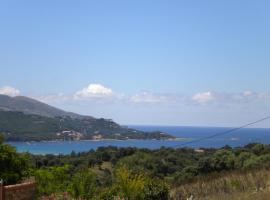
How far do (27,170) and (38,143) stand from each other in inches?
6324

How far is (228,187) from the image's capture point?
48.7 ft

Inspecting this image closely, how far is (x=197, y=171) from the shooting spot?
38.9 metres

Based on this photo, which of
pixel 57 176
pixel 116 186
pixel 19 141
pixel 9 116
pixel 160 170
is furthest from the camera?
pixel 9 116

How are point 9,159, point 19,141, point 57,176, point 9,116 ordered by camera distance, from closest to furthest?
point 9,159
point 57,176
point 19,141
point 9,116

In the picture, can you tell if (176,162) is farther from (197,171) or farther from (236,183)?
(236,183)

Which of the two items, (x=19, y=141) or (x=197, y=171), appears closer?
(x=197, y=171)

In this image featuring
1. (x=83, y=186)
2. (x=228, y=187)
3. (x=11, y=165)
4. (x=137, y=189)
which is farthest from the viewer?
(x=11, y=165)

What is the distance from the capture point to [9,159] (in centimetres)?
1566

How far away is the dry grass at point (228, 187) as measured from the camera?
1380 centimetres

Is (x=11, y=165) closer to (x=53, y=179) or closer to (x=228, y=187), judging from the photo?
(x=53, y=179)

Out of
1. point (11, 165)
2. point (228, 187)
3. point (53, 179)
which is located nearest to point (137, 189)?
point (228, 187)

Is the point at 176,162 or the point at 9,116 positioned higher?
the point at 9,116

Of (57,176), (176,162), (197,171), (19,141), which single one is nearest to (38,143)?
(19,141)

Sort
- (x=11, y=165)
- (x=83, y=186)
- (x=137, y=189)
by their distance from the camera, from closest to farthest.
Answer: (x=137, y=189)
(x=83, y=186)
(x=11, y=165)
